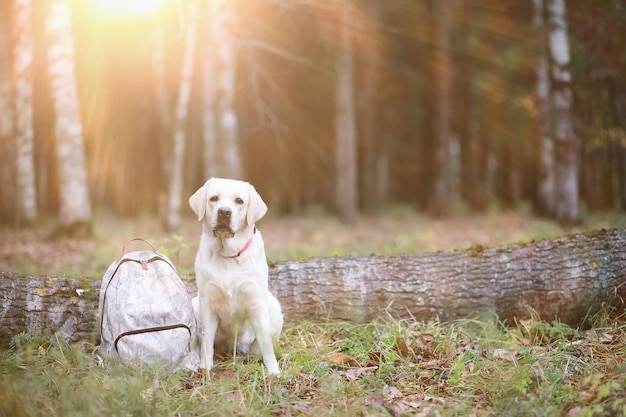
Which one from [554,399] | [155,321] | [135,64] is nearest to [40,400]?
[155,321]

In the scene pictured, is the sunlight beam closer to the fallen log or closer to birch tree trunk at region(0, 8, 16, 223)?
birch tree trunk at region(0, 8, 16, 223)

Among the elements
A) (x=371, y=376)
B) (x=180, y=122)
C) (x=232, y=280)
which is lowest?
(x=371, y=376)

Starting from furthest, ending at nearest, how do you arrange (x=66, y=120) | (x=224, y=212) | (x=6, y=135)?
(x=6, y=135) < (x=66, y=120) < (x=224, y=212)

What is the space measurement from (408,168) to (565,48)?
64.4 feet

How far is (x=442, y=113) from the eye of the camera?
1647 centimetres

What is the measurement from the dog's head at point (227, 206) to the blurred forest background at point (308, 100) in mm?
5750

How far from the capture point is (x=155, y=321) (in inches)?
148

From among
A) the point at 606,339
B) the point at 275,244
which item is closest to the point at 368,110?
the point at 275,244

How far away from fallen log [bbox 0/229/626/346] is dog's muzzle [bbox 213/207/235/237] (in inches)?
44.8

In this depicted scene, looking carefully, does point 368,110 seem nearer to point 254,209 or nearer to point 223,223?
point 254,209

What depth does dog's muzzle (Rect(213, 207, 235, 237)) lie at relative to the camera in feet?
12.3

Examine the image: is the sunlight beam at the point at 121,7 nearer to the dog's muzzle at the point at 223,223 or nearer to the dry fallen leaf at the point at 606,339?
the dog's muzzle at the point at 223,223

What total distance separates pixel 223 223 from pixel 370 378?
1.46m

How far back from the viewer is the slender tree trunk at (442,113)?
16.3 metres
